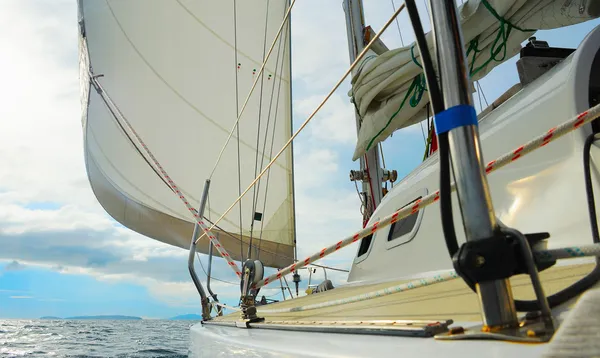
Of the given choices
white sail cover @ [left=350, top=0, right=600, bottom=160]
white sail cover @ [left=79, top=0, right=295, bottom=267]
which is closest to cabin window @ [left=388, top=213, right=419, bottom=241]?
white sail cover @ [left=350, top=0, right=600, bottom=160]

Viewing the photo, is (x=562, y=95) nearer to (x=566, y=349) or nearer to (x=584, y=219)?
(x=584, y=219)

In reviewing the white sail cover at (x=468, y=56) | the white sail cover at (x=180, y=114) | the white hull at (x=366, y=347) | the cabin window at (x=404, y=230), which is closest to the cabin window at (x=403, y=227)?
the cabin window at (x=404, y=230)

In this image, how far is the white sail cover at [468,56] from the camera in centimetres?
206

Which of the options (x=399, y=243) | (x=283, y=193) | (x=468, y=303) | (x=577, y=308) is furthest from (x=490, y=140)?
(x=283, y=193)

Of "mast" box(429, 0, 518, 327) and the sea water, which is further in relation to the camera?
the sea water

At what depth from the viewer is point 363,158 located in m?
4.48

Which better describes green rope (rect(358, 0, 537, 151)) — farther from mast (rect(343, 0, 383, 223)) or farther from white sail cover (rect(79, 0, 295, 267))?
white sail cover (rect(79, 0, 295, 267))

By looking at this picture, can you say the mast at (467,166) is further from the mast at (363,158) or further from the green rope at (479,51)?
the mast at (363,158)

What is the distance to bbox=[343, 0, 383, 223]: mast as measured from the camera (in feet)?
14.3

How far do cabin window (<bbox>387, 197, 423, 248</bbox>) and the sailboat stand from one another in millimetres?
18

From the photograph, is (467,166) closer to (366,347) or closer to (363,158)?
(366,347)

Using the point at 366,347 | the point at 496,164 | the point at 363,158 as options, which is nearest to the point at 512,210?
the point at 496,164

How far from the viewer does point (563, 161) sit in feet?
4.57

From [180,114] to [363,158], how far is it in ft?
9.58
